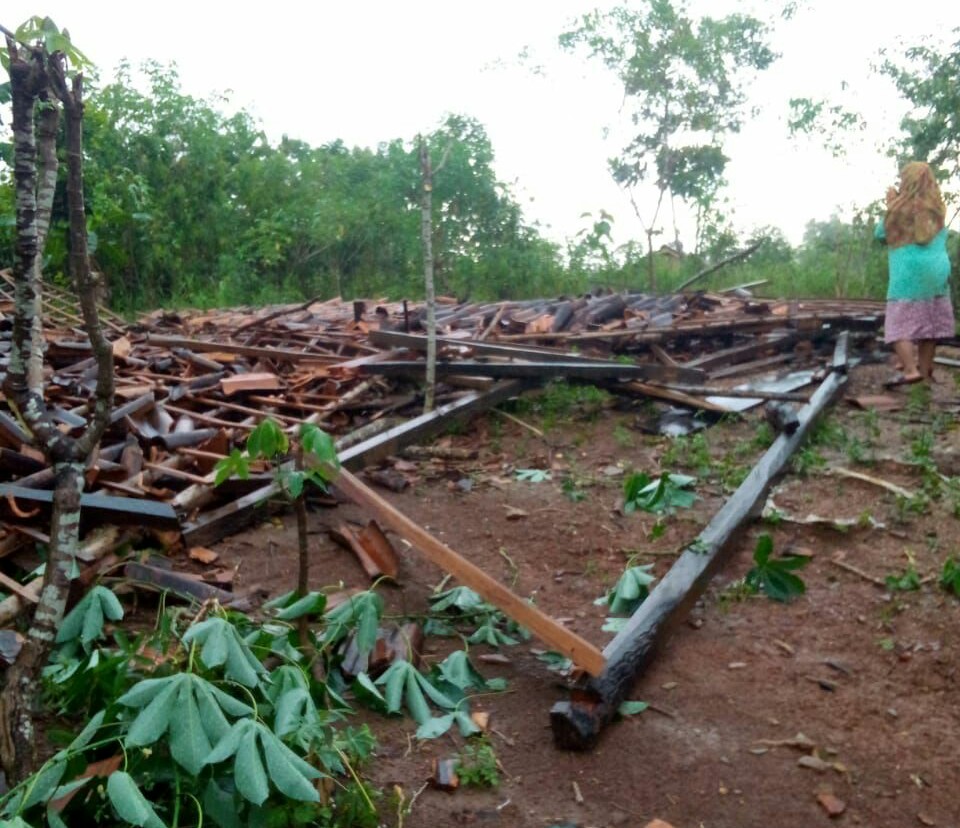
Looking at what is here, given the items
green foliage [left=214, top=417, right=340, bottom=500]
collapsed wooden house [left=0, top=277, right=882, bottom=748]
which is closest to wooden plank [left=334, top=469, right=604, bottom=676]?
collapsed wooden house [left=0, top=277, right=882, bottom=748]

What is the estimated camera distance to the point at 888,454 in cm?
636

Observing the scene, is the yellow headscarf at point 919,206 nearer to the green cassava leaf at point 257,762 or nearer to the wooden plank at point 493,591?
the wooden plank at point 493,591

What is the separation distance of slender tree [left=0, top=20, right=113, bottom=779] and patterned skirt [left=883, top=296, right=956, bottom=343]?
23.6 ft

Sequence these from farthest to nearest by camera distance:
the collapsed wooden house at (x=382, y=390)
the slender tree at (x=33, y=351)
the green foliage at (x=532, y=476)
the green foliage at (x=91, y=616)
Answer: the green foliage at (x=532, y=476) < the collapsed wooden house at (x=382, y=390) < the green foliage at (x=91, y=616) < the slender tree at (x=33, y=351)

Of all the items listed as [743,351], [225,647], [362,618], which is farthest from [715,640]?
[743,351]

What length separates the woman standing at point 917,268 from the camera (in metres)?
8.06

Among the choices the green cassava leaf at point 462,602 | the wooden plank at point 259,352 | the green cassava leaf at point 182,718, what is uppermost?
the wooden plank at point 259,352

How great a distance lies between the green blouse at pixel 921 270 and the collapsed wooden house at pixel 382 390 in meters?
0.73

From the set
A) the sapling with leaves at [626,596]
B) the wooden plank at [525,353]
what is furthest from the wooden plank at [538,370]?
the sapling with leaves at [626,596]

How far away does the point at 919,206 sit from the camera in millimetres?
8062

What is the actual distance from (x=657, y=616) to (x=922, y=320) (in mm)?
5265

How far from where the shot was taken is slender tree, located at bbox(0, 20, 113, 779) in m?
2.31

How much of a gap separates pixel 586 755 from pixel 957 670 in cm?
155

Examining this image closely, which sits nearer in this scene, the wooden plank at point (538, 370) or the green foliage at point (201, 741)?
the green foliage at point (201, 741)
